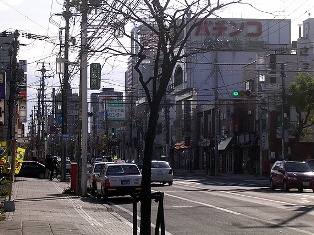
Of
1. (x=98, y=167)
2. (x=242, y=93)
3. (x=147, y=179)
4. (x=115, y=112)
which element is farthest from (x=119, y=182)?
(x=115, y=112)

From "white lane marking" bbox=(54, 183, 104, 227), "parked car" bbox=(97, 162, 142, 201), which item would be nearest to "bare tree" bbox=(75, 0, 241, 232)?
"white lane marking" bbox=(54, 183, 104, 227)

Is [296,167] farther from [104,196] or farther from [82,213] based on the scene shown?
[82,213]

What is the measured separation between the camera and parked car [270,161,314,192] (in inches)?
1455

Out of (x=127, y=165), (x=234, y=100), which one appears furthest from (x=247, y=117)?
(x=127, y=165)

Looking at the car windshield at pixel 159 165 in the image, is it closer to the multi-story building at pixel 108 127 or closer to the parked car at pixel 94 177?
the parked car at pixel 94 177

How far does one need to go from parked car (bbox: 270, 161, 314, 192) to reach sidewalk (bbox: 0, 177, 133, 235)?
1246cm

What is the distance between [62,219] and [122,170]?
33.7 ft

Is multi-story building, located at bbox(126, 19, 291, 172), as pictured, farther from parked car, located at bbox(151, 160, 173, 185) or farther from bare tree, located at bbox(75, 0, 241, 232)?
bare tree, located at bbox(75, 0, 241, 232)

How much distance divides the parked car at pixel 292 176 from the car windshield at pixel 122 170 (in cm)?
1042

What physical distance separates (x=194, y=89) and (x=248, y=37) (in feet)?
38.0

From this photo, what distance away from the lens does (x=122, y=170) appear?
3023 cm

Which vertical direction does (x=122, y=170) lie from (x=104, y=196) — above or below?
above

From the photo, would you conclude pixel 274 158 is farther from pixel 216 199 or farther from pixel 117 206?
pixel 117 206

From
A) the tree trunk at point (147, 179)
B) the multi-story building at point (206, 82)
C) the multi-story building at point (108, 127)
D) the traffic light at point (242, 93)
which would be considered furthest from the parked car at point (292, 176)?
the multi-story building at point (206, 82)
